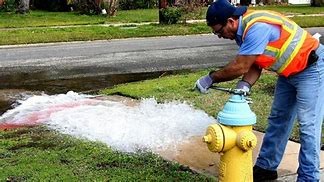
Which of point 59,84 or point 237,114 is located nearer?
point 237,114

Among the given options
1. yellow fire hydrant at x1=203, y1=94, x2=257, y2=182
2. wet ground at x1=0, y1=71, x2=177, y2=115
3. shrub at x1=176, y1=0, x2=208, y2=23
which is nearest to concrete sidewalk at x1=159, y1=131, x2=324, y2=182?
yellow fire hydrant at x1=203, y1=94, x2=257, y2=182

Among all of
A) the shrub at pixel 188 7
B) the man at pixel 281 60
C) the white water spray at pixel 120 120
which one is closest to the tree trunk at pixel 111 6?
the shrub at pixel 188 7

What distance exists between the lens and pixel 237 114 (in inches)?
164

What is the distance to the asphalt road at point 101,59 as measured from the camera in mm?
11508

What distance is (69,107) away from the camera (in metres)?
8.04

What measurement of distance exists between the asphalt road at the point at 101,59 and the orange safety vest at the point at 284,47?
627cm

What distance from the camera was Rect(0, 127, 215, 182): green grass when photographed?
5.03 metres

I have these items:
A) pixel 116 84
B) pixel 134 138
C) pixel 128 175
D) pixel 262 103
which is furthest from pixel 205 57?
pixel 128 175

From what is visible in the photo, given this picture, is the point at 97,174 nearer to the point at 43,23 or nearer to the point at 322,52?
the point at 322,52

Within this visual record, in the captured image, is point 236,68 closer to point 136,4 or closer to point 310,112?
point 310,112

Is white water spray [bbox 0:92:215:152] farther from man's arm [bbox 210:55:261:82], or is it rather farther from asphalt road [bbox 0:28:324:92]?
asphalt road [bbox 0:28:324:92]

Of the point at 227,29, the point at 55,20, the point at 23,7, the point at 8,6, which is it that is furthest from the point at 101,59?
the point at 8,6

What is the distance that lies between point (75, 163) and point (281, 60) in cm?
205

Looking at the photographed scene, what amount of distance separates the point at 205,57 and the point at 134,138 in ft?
27.7
